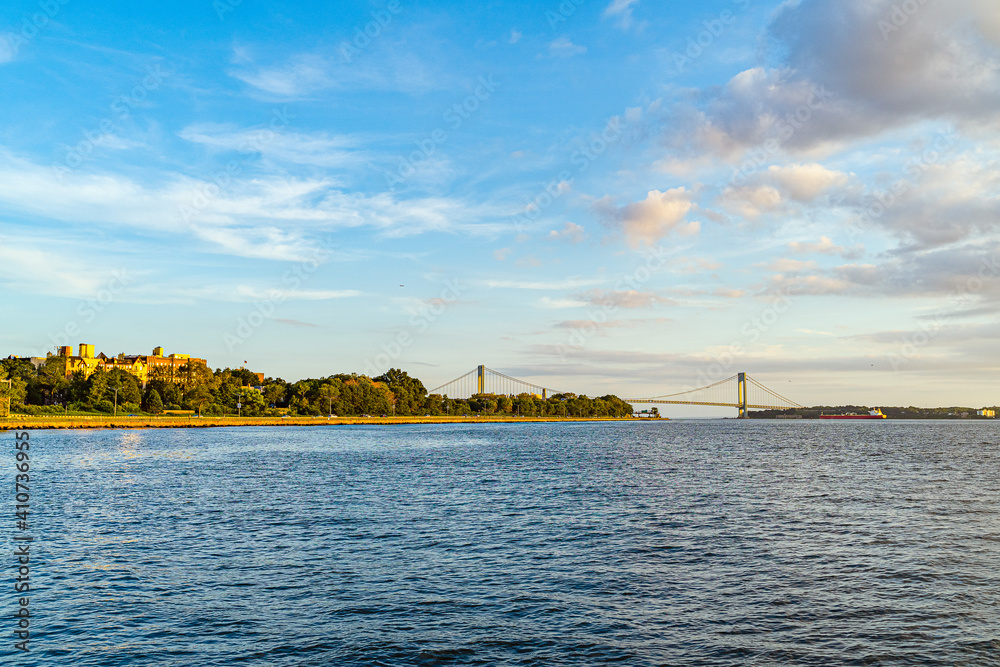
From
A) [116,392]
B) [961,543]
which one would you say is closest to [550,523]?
[961,543]

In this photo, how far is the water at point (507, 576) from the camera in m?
17.2

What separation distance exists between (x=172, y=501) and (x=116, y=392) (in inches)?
6361

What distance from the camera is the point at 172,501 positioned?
4172cm

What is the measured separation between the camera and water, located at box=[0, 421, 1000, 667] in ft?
56.3

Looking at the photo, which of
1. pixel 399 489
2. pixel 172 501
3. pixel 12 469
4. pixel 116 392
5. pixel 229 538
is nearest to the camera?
pixel 229 538

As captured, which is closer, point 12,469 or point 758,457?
point 12,469

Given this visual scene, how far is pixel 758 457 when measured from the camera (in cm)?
8719

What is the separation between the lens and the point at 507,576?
2391 centimetres

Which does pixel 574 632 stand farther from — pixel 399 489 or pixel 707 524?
pixel 399 489

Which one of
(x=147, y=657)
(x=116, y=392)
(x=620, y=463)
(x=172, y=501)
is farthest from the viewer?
(x=116, y=392)

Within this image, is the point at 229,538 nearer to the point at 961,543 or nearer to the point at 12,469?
the point at 961,543

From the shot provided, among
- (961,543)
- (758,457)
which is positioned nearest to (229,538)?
(961,543)

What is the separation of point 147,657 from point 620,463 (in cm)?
6648

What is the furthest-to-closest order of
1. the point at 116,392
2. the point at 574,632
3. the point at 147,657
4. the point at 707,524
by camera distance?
1. the point at 116,392
2. the point at 707,524
3. the point at 574,632
4. the point at 147,657
